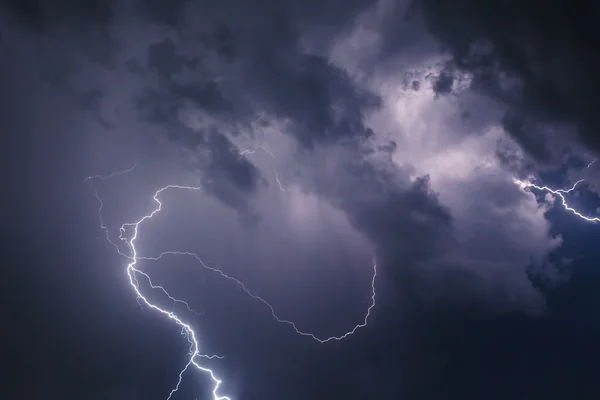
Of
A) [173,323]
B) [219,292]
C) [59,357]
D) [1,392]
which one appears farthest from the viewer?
[219,292]

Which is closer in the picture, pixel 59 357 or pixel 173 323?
pixel 59 357

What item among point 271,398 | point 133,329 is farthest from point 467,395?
point 133,329

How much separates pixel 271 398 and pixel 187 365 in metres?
4.34

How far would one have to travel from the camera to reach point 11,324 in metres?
13.5

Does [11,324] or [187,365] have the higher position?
[187,365]

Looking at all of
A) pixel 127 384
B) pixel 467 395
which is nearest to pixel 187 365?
pixel 127 384

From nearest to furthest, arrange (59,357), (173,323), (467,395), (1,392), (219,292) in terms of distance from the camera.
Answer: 1. (1,392)
2. (59,357)
3. (173,323)
4. (219,292)
5. (467,395)

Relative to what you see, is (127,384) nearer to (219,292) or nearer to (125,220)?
(219,292)

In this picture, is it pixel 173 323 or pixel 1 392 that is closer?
pixel 1 392

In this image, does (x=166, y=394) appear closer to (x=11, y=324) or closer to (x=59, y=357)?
(x=59, y=357)

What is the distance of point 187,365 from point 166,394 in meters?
1.35

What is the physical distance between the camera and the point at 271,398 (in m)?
16.0

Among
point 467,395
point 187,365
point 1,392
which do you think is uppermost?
point 467,395

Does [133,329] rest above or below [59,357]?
above
